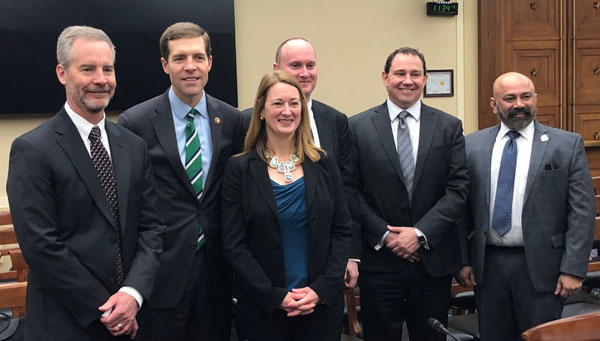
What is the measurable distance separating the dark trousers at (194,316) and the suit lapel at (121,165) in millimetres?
443

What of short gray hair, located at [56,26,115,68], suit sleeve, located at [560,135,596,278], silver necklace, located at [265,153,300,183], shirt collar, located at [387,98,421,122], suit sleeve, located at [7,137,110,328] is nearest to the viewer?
suit sleeve, located at [7,137,110,328]

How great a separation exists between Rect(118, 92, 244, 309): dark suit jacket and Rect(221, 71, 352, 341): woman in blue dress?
0.28 feet

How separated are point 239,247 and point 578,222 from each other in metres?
1.37

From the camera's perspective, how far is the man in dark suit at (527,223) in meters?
2.69

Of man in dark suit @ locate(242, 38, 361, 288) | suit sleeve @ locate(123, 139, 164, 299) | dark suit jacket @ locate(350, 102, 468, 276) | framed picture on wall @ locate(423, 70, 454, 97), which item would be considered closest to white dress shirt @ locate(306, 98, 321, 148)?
man in dark suit @ locate(242, 38, 361, 288)

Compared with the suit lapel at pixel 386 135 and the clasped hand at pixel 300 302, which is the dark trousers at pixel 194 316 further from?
the suit lapel at pixel 386 135

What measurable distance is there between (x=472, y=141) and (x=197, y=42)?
1288 millimetres

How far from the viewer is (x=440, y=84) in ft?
20.4

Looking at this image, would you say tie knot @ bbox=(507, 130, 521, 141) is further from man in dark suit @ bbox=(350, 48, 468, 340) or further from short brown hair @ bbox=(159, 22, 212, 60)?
short brown hair @ bbox=(159, 22, 212, 60)

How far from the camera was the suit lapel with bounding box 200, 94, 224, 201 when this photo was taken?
95.0 inches

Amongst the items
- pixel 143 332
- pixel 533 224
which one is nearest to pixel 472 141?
pixel 533 224

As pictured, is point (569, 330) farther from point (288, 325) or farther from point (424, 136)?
point (424, 136)

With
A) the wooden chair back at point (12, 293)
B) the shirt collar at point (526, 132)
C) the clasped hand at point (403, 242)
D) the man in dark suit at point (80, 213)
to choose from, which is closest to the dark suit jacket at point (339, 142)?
the clasped hand at point (403, 242)

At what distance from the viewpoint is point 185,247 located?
2.36 meters
